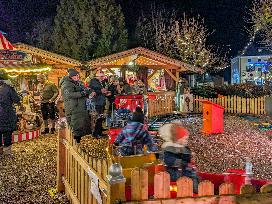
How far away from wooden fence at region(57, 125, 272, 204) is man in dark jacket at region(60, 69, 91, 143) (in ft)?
11.6

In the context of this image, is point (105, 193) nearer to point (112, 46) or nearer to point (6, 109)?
point (6, 109)

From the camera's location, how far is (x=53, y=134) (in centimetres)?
1317

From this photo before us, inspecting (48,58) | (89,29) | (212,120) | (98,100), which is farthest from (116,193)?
(89,29)

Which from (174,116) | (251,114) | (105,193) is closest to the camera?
(105,193)

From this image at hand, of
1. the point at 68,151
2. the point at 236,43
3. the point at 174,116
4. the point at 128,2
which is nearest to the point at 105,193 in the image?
the point at 68,151

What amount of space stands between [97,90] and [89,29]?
22.0 metres

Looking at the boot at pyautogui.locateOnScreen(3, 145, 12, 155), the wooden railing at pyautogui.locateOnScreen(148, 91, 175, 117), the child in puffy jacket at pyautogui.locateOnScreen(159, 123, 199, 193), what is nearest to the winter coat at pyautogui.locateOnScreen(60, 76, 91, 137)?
the boot at pyautogui.locateOnScreen(3, 145, 12, 155)

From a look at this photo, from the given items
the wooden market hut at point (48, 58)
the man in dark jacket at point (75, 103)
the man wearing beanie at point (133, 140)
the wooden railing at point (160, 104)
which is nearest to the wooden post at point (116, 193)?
the man wearing beanie at point (133, 140)

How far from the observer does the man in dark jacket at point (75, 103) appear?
9.48 metres

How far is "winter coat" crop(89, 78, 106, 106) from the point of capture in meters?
12.3

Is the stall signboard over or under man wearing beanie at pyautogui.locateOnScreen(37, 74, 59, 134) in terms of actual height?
over

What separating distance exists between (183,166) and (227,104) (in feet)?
59.1

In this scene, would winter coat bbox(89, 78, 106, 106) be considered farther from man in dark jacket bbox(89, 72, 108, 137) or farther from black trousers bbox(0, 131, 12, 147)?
black trousers bbox(0, 131, 12, 147)

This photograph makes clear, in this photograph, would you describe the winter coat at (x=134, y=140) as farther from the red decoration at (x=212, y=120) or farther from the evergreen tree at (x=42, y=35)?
the evergreen tree at (x=42, y=35)
